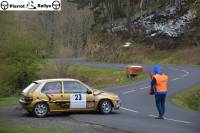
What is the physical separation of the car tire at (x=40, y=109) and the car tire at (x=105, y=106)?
233 centimetres

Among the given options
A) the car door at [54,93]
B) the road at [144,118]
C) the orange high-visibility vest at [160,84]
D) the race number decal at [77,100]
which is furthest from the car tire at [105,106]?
the orange high-visibility vest at [160,84]

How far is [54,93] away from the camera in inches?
820

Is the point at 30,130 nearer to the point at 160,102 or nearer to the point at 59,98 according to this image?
the point at 59,98

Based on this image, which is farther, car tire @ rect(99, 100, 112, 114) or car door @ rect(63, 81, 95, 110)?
car tire @ rect(99, 100, 112, 114)

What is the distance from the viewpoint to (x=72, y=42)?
88.9 metres

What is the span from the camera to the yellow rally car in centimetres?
2052

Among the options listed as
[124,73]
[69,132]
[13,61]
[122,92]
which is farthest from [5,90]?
[69,132]

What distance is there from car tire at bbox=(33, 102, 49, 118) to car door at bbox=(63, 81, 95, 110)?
967 mm

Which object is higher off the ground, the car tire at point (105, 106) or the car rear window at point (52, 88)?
the car rear window at point (52, 88)

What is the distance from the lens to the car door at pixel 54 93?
2072cm

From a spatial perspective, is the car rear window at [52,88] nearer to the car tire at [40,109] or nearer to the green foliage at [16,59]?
the car tire at [40,109]
